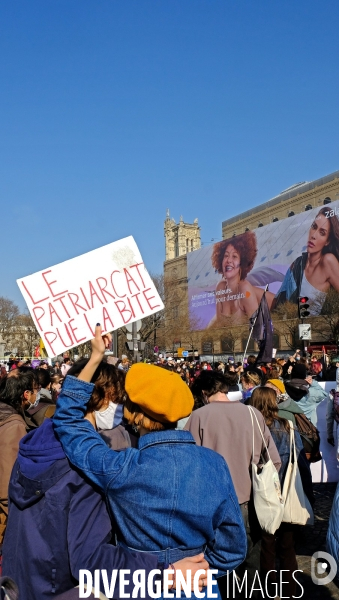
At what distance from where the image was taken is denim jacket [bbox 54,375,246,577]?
1869 millimetres

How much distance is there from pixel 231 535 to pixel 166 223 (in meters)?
143

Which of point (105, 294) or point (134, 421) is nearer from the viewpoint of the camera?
point (134, 421)

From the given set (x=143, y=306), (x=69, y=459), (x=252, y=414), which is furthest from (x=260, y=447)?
(x=69, y=459)

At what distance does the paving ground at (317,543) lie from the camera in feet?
14.8

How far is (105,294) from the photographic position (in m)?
3.38

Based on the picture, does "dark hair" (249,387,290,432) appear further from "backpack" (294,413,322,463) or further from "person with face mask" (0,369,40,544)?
"person with face mask" (0,369,40,544)

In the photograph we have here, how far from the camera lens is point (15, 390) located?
367 cm

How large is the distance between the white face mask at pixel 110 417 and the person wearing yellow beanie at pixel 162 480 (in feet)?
2.59

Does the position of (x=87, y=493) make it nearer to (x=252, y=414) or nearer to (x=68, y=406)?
(x=68, y=406)

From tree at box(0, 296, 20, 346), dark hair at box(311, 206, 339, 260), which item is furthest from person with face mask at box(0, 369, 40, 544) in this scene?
tree at box(0, 296, 20, 346)

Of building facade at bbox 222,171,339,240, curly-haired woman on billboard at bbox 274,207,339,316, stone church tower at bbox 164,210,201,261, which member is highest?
stone church tower at bbox 164,210,201,261

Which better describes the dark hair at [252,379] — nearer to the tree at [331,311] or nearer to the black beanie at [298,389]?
the black beanie at [298,389]

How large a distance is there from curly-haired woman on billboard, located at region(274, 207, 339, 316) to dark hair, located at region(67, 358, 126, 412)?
49.6 m

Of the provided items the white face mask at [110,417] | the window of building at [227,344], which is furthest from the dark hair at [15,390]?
the window of building at [227,344]
